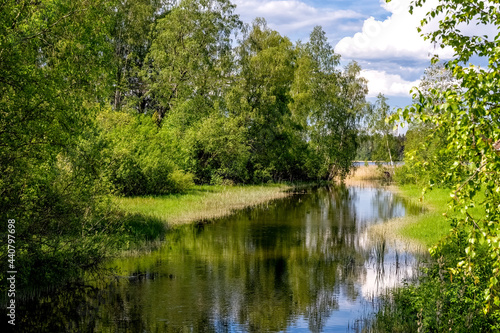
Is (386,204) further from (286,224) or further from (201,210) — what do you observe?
(201,210)

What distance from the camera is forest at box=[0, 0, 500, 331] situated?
25.2 feet

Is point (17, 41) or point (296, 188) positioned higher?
point (17, 41)

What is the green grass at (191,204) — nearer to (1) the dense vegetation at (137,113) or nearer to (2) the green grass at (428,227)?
(1) the dense vegetation at (137,113)

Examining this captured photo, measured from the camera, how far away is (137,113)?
171 ft

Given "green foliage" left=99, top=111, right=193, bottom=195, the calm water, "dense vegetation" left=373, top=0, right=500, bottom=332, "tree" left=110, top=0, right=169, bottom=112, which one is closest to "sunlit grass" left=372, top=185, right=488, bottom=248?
the calm water

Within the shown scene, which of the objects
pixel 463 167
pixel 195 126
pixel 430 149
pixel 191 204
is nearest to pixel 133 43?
pixel 195 126

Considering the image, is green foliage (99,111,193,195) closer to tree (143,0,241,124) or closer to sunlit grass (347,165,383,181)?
tree (143,0,241,124)

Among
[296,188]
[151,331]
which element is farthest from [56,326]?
[296,188]

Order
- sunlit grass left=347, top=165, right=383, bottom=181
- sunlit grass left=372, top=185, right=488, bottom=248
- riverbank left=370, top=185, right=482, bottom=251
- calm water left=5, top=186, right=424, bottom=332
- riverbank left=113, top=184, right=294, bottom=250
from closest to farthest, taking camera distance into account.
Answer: calm water left=5, top=186, right=424, bottom=332, riverbank left=370, top=185, right=482, bottom=251, sunlit grass left=372, top=185, right=488, bottom=248, riverbank left=113, top=184, right=294, bottom=250, sunlit grass left=347, top=165, right=383, bottom=181

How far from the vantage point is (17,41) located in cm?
1191

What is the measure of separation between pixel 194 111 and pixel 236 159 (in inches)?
338

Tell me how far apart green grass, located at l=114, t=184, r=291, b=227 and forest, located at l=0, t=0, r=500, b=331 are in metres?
1.97

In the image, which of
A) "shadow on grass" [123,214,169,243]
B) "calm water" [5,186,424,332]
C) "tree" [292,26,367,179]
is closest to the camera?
"calm water" [5,186,424,332]

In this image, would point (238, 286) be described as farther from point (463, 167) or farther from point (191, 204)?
point (191, 204)
